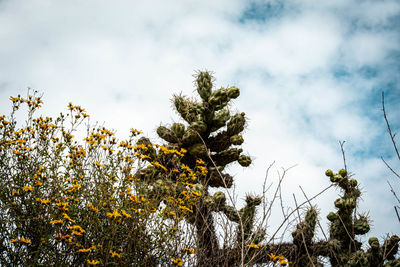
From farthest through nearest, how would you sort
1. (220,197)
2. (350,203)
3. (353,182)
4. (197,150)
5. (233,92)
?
1. (233,92)
2. (197,150)
3. (220,197)
4. (353,182)
5. (350,203)

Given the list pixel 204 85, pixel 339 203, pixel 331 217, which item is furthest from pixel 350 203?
pixel 204 85

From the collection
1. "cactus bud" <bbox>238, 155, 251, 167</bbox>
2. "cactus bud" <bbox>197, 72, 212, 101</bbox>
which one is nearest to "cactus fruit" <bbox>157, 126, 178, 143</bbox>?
"cactus bud" <bbox>197, 72, 212, 101</bbox>

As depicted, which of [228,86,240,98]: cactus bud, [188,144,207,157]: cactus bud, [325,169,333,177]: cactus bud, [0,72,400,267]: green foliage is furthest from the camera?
[228,86,240,98]: cactus bud

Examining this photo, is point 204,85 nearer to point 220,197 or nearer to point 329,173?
point 220,197

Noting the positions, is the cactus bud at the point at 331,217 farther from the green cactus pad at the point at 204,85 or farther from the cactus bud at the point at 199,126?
the green cactus pad at the point at 204,85

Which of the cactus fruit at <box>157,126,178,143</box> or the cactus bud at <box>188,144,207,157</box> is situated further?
the cactus fruit at <box>157,126,178,143</box>

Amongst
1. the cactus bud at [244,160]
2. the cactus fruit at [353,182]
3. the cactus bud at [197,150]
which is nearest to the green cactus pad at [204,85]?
the cactus bud at [197,150]

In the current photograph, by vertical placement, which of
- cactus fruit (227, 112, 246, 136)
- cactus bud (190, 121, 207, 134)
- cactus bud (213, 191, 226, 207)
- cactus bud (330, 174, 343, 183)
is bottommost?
cactus bud (213, 191, 226, 207)

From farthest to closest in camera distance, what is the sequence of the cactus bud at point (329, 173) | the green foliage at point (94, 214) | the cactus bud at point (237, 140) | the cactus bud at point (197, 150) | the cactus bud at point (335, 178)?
the cactus bud at point (237, 140) → the cactus bud at point (197, 150) → the cactus bud at point (329, 173) → the cactus bud at point (335, 178) → the green foliage at point (94, 214)

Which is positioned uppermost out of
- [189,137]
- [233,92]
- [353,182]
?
[233,92]

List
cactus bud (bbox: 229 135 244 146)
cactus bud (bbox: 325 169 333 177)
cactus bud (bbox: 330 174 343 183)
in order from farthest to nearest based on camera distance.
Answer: cactus bud (bbox: 229 135 244 146), cactus bud (bbox: 325 169 333 177), cactus bud (bbox: 330 174 343 183)

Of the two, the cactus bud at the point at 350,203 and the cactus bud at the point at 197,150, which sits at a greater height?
the cactus bud at the point at 197,150

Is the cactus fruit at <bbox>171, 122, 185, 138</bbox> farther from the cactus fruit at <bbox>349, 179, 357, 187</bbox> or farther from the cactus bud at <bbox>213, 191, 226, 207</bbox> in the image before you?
the cactus fruit at <bbox>349, 179, 357, 187</bbox>

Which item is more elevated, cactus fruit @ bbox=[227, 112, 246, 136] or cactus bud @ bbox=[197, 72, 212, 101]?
cactus bud @ bbox=[197, 72, 212, 101]
